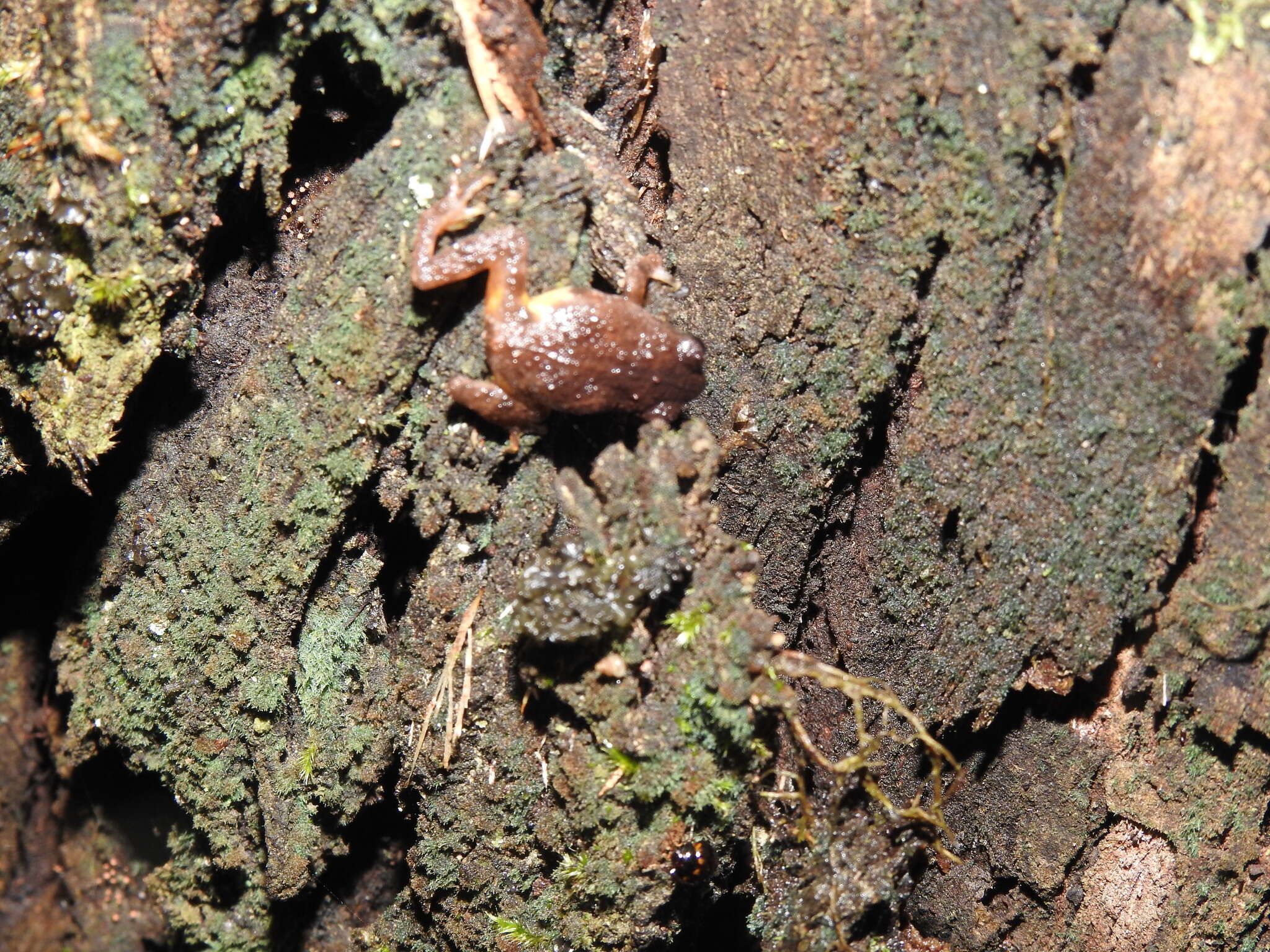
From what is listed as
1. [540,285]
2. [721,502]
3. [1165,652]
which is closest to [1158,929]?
[1165,652]

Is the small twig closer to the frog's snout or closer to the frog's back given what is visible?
the frog's back

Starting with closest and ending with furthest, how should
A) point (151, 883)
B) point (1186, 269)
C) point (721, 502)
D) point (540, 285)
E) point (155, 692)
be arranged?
point (1186, 269), point (540, 285), point (721, 502), point (155, 692), point (151, 883)

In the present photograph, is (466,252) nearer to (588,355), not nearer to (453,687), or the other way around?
(588,355)

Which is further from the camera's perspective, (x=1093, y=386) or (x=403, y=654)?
(x=403, y=654)

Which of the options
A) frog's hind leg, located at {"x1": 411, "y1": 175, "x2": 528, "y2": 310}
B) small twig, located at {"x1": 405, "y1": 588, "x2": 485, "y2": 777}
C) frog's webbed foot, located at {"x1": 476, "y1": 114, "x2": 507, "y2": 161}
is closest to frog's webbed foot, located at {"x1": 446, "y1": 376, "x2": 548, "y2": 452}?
frog's hind leg, located at {"x1": 411, "y1": 175, "x2": 528, "y2": 310}

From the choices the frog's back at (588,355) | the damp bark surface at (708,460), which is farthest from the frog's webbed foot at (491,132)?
the frog's back at (588,355)

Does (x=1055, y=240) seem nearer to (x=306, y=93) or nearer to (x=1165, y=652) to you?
→ (x=1165, y=652)

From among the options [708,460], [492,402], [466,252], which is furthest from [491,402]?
[708,460]
